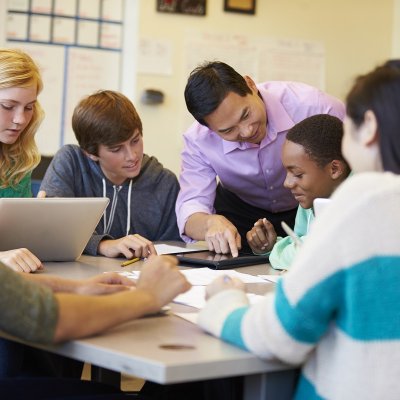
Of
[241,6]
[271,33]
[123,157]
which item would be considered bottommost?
[123,157]

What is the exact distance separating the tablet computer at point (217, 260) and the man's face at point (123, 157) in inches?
18.9

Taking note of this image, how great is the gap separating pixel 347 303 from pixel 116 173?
155 cm

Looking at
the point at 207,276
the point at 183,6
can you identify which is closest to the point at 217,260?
the point at 207,276

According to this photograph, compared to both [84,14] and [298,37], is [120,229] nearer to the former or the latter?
[84,14]

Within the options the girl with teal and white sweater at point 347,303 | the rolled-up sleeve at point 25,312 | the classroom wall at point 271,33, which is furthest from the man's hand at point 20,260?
the classroom wall at point 271,33

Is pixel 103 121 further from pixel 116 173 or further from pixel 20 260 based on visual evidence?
pixel 20 260

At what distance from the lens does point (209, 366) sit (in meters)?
1.02

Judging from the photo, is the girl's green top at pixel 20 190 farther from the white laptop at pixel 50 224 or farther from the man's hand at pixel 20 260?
the man's hand at pixel 20 260

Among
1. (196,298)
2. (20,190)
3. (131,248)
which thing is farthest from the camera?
(20,190)

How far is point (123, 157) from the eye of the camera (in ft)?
7.93

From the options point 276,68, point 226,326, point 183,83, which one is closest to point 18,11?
point 183,83

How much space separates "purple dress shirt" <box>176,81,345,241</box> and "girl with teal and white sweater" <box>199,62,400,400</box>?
1.47 meters

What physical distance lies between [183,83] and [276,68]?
58 cm

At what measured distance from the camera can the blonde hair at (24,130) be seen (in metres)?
2.19
